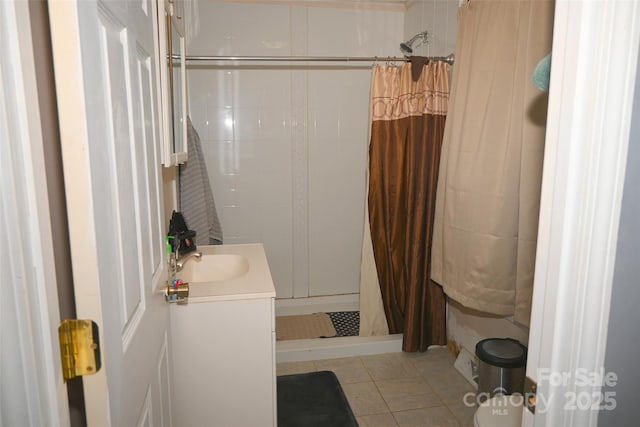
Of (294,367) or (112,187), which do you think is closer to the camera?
(112,187)

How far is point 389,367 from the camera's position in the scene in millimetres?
2586

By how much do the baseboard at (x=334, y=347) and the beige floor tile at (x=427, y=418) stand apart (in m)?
0.57

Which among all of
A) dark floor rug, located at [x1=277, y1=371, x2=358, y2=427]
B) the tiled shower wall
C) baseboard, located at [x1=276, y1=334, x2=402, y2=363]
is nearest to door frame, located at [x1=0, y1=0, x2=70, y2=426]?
dark floor rug, located at [x1=277, y1=371, x2=358, y2=427]

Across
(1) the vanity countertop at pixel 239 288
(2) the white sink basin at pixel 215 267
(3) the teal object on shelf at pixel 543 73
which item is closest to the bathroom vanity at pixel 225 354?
(1) the vanity countertop at pixel 239 288

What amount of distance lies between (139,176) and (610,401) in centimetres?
101

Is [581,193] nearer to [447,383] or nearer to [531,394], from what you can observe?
[531,394]

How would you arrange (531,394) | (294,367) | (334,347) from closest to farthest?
(531,394) → (294,367) → (334,347)

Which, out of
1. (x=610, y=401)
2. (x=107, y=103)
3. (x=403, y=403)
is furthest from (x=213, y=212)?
(x=610, y=401)

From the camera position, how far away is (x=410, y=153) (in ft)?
8.54

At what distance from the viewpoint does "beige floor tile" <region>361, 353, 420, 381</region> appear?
2.50 m

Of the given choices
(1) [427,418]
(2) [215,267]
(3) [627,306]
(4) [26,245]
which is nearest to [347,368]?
(1) [427,418]

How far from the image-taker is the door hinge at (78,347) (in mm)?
627

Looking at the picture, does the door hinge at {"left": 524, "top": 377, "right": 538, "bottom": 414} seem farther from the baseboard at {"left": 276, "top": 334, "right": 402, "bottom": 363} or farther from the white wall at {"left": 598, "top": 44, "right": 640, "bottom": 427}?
the baseboard at {"left": 276, "top": 334, "right": 402, "bottom": 363}

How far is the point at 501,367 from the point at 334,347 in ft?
3.42
